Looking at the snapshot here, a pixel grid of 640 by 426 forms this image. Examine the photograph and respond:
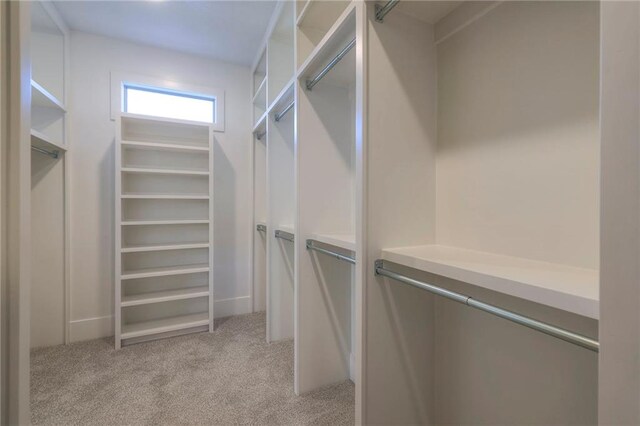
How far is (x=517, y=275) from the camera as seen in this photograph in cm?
72

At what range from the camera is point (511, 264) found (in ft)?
2.77

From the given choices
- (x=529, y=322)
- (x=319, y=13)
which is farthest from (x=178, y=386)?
(x=319, y=13)

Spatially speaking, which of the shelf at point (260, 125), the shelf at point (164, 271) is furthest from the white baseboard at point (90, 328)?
the shelf at point (260, 125)

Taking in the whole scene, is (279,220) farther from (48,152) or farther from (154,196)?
(48,152)

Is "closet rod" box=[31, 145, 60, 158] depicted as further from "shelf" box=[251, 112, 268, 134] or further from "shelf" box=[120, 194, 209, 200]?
"shelf" box=[251, 112, 268, 134]

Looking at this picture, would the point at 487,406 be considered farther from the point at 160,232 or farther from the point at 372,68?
the point at 160,232

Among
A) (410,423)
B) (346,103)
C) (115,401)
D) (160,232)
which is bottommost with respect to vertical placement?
(115,401)

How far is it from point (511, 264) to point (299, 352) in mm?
1284

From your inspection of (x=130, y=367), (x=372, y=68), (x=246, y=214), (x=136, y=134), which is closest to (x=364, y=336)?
(x=372, y=68)

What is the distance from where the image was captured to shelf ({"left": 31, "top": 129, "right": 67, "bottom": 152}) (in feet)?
5.96

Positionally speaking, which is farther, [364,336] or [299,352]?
[299,352]

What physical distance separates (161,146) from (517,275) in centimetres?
261

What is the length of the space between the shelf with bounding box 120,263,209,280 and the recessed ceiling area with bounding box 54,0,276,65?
6.73 ft

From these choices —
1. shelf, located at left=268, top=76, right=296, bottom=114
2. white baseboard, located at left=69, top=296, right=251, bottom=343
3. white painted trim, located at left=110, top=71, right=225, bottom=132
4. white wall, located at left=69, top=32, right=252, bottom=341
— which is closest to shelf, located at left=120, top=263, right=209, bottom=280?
white wall, located at left=69, top=32, right=252, bottom=341
